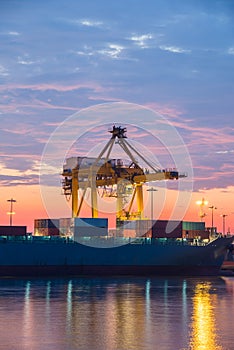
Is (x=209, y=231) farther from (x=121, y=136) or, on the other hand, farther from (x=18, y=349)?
(x=18, y=349)

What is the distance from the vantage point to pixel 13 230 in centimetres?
6669

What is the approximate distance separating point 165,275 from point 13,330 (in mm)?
47595

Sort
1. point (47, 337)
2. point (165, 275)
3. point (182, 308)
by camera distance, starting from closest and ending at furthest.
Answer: point (47, 337), point (182, 308), point (165, 275)

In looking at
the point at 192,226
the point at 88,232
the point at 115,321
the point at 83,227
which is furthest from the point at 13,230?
the point at 115,321

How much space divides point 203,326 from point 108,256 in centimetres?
4342

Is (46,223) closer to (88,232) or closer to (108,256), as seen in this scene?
(88,232)

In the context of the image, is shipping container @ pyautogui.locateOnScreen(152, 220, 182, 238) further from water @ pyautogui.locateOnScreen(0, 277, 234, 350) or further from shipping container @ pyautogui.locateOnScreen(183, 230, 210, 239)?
water @ pyautogui.locateOnScreen(0, 277, 234, 350)

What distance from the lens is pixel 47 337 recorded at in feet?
65.1

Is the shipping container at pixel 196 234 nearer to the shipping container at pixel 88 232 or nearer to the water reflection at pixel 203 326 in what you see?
the shipping container at pixel 88 232

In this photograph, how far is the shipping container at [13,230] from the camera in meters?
66.2

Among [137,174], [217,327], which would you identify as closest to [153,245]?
[137,174]

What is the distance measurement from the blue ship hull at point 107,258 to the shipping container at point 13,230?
3.08 meters

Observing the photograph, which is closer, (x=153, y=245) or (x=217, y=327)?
(x=217, y=327)

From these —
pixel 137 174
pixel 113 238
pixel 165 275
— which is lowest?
pixel 165 275
